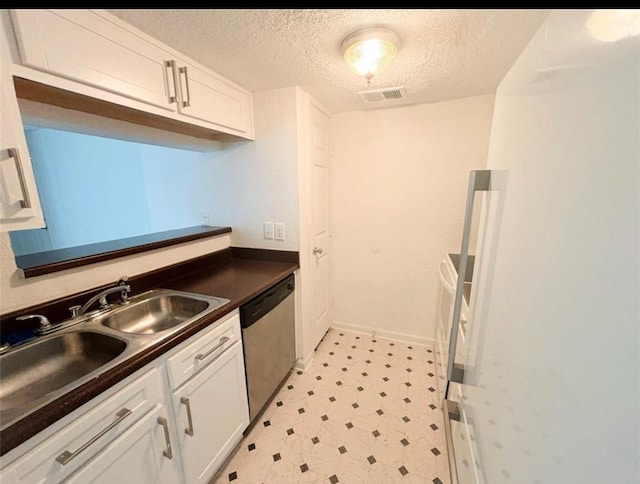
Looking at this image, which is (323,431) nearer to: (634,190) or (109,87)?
(634,190)

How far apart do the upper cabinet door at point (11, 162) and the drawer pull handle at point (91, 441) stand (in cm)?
71

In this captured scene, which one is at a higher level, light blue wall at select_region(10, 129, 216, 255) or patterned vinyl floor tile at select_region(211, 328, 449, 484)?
light blue wall at select_region(10, 129, 216, 255)

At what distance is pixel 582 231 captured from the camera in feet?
1.23

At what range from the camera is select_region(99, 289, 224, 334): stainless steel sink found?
51.6 inches

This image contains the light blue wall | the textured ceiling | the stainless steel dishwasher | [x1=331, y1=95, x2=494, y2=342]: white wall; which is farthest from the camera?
the light blue wall

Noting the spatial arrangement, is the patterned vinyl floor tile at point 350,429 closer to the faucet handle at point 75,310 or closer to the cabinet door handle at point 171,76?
the faucet handle at point 75,310

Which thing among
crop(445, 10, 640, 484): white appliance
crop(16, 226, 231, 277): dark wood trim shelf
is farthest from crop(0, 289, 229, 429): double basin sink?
crop(445, 10, 640, 484): white appliance

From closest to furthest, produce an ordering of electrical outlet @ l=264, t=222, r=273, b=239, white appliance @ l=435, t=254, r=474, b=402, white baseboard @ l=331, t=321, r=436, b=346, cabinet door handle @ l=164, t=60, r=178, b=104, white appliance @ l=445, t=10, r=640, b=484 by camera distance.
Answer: white appliance @ l=445, t=10, r=640, b=484 → cabinet door handle @ l=164, t=60, r=178, b=104 → white appliance @ l=435, t=254, r=474, b=402 → electrical outlet @ l=264, t=222, r=273, b=239 → white baseboard @ l=331, t=321, r=436, b=346

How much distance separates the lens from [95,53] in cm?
102

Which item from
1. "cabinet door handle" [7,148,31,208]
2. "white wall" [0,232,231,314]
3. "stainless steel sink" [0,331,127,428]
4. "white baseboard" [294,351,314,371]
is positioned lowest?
"white baseboard" [294,351,314,371]

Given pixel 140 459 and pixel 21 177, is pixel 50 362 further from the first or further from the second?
pixel 21 177

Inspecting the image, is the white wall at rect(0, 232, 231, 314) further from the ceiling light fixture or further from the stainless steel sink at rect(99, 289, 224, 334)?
the ceiling light fixture

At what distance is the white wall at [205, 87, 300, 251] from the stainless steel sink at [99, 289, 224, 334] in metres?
0.75

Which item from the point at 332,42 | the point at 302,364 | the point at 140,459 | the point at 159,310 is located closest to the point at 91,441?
the point at 140,459
